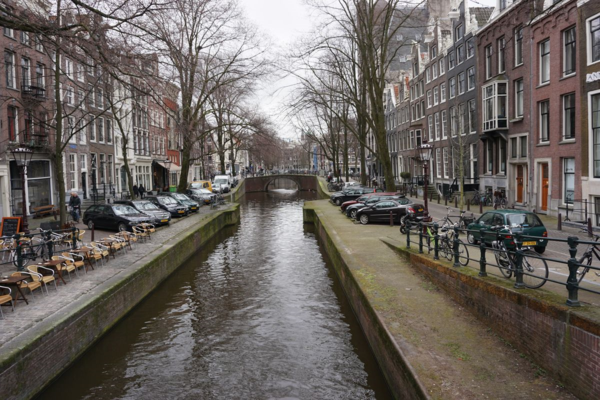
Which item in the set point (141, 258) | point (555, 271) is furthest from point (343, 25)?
point (555, 271)

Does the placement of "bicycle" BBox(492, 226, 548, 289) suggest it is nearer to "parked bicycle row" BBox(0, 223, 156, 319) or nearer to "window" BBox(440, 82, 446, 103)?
"parked bicycle row" BBox(0, 223, 156, 319)

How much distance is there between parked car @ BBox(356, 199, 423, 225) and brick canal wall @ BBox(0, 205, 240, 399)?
10.8 metres

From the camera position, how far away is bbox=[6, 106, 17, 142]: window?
1064 inches

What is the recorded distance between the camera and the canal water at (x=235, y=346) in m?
8.80

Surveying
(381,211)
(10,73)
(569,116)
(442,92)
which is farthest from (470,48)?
(10,73)

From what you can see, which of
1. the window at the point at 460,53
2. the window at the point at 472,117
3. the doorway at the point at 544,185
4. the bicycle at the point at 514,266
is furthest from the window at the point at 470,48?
the bicycle at the point at 514,266

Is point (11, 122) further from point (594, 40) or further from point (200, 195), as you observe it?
point (594, 40)

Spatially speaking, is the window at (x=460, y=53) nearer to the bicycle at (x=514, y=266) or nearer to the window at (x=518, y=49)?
the window at (x=518, y=49)

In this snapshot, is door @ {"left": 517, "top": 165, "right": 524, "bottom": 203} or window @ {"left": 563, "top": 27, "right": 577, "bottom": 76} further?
door @ {"left": 517, "top": 165, "right": 524, "bottom": 203}

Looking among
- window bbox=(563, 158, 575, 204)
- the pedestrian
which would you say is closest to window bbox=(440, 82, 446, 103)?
window bbox=(563, 158, 575, 204)

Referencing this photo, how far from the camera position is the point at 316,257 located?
20812 mm

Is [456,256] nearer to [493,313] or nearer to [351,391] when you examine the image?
[493,313]

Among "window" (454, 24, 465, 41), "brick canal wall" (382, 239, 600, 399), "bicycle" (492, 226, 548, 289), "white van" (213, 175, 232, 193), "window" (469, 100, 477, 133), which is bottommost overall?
"brick canal wall" (382, 239, 600, 399)

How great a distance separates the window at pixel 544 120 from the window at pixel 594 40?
4.40m
